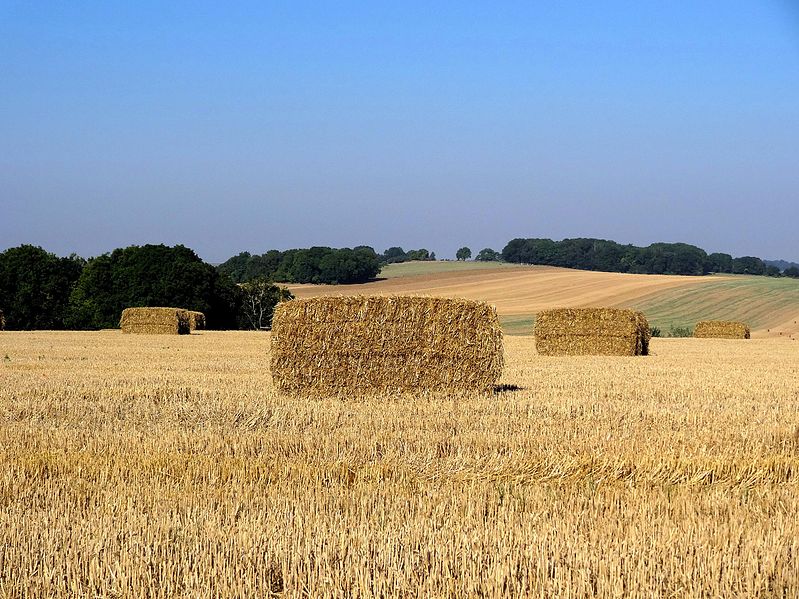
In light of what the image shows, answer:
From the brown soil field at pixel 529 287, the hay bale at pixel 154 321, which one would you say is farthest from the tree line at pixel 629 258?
the hay bale at pixel 154 321

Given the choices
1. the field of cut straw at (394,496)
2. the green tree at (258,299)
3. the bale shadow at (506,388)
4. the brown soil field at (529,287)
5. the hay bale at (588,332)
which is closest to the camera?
the field of cut straw at (394,496)

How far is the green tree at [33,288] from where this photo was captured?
58594 mm

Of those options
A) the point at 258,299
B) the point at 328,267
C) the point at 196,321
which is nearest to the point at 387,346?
the point at 196,321

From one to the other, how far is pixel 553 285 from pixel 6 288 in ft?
133

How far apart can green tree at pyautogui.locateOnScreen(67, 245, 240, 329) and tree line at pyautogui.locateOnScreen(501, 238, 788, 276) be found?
5255 centimetres

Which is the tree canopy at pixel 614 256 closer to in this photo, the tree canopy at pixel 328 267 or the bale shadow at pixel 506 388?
the tree canopy at pixel 328 267

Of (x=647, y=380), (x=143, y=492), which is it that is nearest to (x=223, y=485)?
(x=143, y=492)

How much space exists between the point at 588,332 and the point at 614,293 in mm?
45862

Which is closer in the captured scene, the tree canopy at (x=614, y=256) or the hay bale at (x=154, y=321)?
the hay bale at (x=154, y=321)

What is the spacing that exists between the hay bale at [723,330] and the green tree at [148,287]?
28.8m

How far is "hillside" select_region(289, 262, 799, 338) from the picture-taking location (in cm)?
6003

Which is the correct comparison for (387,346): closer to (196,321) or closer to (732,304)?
(196,321)

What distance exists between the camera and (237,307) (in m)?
62.4

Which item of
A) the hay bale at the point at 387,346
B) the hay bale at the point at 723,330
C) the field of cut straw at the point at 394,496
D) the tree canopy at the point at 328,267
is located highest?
the tree canopy at the point at 328,267
